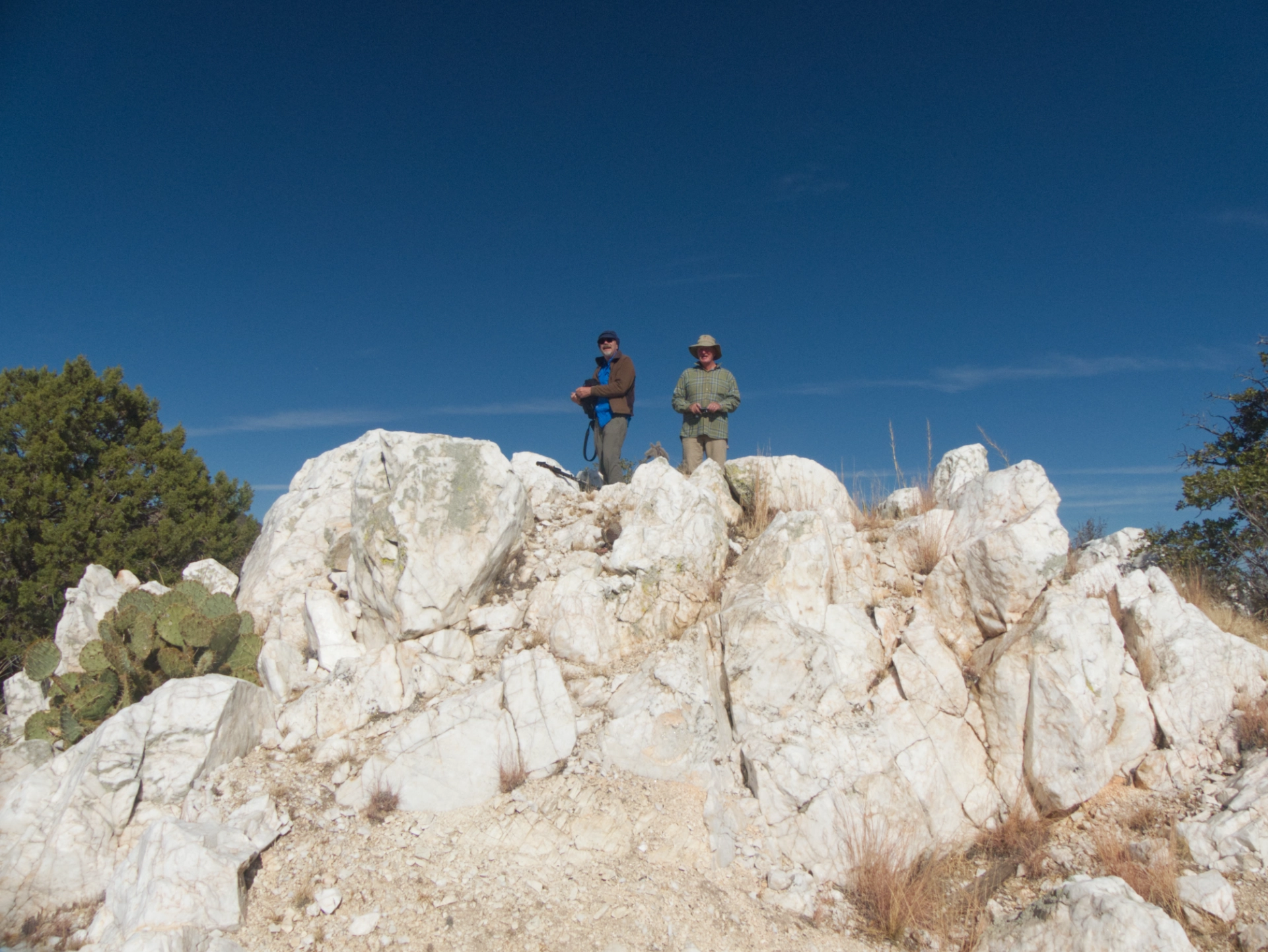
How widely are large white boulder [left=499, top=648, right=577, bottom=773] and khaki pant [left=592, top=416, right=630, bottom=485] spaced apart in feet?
14.1

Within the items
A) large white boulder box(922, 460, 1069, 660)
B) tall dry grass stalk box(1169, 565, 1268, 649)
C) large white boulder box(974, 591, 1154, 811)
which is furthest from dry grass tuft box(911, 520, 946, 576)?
tall dry grass stalk box(1169, 565, 1268, 649)

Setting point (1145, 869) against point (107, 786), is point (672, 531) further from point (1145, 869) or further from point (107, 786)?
point (107, 786)

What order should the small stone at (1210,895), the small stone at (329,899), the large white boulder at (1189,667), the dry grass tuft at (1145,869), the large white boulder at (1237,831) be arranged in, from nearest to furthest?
the small stone at (329,899) < the small stone at (1210,895) < the dry grass tuft at (1145,869) < the large white boulder at (1237,831) < the large white boulder at (1189,667)

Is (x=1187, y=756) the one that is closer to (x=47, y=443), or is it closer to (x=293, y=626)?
(x=293, y=626)

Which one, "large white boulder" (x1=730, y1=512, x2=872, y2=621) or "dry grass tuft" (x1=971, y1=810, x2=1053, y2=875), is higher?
"large white boulder" (x1=730, y1=512, x2=872, y2=621)

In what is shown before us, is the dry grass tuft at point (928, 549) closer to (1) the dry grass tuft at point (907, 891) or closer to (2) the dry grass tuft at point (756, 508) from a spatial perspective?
(2) the dry grass tuft at point (756, 508)

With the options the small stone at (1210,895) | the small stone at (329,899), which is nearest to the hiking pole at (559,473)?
the small stone at (329,899)

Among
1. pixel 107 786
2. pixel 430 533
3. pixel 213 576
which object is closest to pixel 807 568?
pixel 430 533

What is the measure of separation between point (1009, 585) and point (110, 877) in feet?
31.3

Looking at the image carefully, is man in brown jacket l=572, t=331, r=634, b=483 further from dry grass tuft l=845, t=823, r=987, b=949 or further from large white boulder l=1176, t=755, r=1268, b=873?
large white boulder l=1176, t=755, r=1268, b=873

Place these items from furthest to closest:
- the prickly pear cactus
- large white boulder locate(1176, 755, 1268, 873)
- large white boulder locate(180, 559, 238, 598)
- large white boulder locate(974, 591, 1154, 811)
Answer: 1. large white boulder locate(180, 559, 238, 598)
2. the prickly pear cactus
3. large white boulder locate(974, 591, 1154, 811)
4. large white boulder locate(1176, 755, 1268, 873)

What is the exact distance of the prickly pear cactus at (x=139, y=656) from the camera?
7.80m

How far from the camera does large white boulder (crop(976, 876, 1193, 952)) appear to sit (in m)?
5.15

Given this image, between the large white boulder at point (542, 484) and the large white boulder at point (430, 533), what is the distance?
4.91 feet
